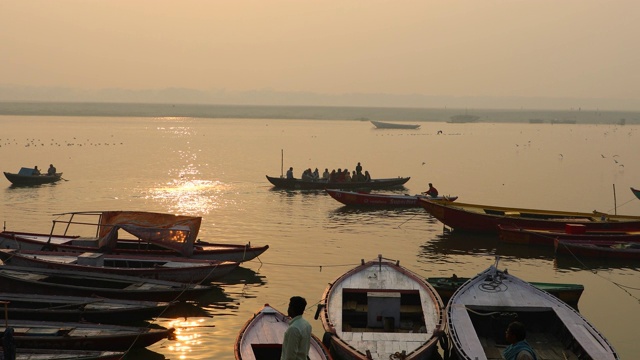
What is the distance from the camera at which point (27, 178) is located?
56.9 meters

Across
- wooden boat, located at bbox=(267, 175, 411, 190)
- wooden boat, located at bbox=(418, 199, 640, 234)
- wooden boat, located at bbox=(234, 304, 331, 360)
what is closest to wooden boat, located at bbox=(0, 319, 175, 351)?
wooden boat, located at bbox=(234, 304, 331, 360)

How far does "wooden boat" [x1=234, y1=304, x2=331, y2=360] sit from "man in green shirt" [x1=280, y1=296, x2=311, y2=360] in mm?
4303

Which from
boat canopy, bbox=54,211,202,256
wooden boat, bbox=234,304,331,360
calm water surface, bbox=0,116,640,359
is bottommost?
calm water surface, bbox=0,116,640,359

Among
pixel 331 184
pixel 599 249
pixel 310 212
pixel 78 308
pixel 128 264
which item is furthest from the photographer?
pixel 331 184

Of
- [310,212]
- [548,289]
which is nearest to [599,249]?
[548,289]

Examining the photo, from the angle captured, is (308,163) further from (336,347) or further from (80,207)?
(336,347)

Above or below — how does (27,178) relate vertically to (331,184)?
below

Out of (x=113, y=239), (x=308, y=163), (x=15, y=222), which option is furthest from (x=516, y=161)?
(x=113, y=239)

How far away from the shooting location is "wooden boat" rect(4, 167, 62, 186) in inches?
2229

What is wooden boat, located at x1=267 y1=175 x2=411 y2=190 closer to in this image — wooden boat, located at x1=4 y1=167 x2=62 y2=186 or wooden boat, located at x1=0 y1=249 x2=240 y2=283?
wooden boat, located at x1=4 y1=167 x2=62 y2=186

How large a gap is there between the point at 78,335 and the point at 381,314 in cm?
819

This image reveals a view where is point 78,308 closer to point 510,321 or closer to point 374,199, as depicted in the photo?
point 510,321

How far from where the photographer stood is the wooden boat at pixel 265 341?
16.8 metres

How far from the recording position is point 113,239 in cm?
2795
